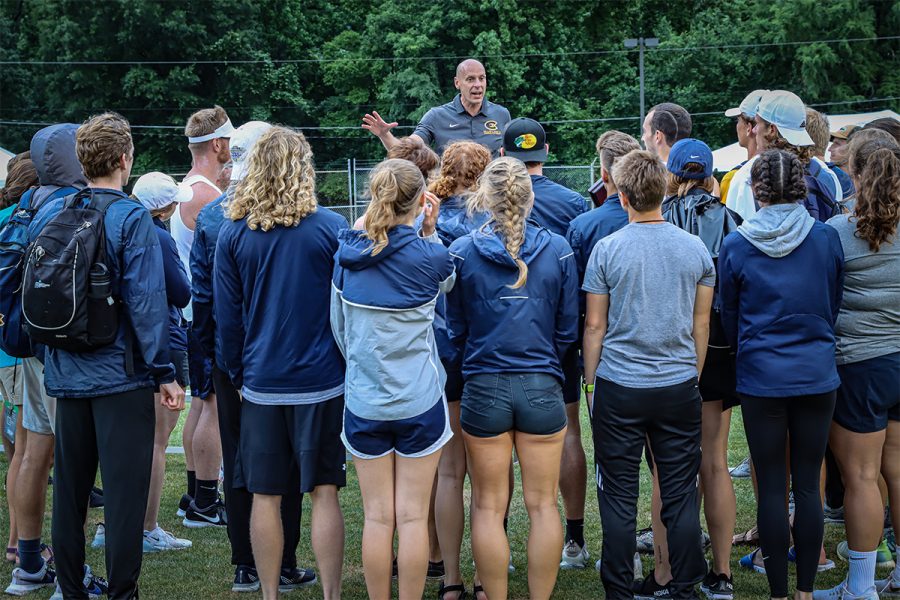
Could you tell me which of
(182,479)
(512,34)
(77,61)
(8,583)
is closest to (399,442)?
(8,583)

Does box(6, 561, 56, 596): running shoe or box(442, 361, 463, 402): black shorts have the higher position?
box(442, 361, 463, 402): black shorts

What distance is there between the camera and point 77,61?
36.9 m

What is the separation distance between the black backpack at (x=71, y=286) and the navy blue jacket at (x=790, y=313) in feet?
8.98

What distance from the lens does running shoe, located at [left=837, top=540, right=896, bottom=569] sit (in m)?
5.11

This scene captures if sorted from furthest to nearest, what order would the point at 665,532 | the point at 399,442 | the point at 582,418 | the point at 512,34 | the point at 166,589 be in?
the point at 512,34, the point at 582,418, the point at 166,589, the point at 665,532, the point at 399,442

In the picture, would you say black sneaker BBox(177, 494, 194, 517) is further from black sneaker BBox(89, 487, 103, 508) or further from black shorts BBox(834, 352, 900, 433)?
black shorts BBox(834, 352, 900, 433)

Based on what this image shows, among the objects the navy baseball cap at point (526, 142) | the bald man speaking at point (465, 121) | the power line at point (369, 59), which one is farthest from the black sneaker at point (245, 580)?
the power line at point (369, 59)

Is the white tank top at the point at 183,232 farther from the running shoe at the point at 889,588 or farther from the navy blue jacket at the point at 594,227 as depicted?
the running shoe at the point at 889,588

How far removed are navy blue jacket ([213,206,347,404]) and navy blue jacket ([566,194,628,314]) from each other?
1.25 meters

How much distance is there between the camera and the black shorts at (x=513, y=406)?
13.5 feet

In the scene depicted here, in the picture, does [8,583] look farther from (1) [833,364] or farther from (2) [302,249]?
(1) [833,364]

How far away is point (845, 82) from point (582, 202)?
31046 millimetres

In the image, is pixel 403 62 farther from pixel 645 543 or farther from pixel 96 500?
pixel 645 543

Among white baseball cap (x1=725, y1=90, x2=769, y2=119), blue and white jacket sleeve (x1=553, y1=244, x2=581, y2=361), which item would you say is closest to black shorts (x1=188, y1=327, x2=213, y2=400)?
blue and white jacket sleeve (x1=553, y1=244, x2=581, y2=361)
